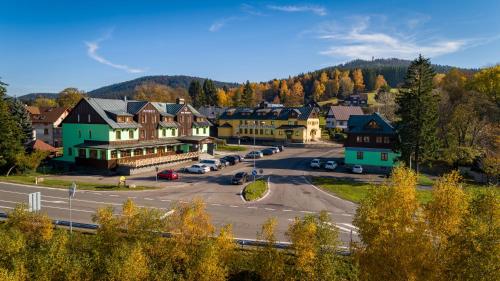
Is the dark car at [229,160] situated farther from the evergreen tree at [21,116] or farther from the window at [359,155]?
the evergreen tree at [21,116]

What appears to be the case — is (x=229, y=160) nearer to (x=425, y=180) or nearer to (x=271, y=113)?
(x=425, y=180)

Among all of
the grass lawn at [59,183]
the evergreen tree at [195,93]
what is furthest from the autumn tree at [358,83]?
the grass lawn at [59,183]

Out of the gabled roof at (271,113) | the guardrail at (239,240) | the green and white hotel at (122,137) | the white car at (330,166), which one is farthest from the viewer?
the gabled roof at (271,113)

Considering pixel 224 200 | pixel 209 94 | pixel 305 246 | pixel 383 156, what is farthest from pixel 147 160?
pixel 209 94

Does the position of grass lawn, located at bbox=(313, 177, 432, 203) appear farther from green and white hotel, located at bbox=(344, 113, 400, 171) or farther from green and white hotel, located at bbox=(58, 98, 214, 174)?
green and white hotel, located at bbox=(58, 98, 214, 174)

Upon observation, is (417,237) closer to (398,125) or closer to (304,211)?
(304,211)

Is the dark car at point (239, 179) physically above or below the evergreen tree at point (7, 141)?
below
